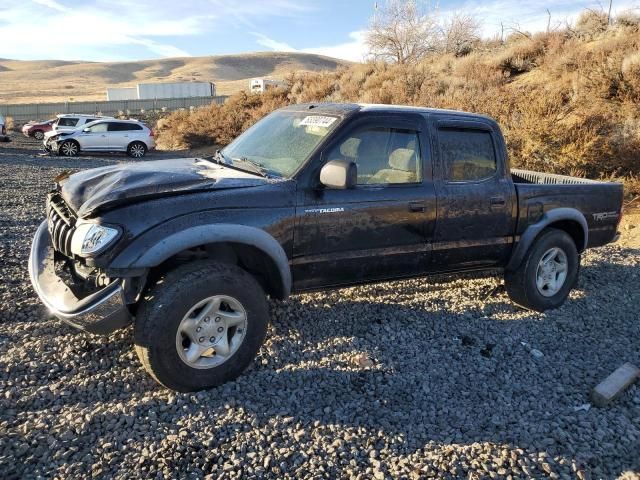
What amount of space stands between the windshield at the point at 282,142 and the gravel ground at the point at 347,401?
54.8 inches

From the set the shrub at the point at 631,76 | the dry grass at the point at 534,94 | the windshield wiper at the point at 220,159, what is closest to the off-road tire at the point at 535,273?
the windshield wiper at the point at 220,159

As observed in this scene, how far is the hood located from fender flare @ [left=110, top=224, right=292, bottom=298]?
32 centimetres

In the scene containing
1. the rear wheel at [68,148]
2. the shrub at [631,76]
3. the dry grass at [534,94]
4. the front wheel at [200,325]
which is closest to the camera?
the front wheel at [200,325]

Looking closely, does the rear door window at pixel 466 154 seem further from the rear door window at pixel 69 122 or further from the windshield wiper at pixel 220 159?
the rear door window at pixel 69 122

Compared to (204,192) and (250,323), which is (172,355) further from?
(204,192)

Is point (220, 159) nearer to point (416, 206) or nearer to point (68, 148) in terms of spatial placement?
point (416, 206)

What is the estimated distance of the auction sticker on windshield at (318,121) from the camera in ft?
13.6

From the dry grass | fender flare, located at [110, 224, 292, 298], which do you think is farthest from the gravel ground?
the dry grass

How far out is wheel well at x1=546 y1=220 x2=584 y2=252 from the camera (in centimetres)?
533

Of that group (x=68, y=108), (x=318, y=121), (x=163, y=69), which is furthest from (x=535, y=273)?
(x=163, y=69)

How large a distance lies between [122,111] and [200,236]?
4518cm

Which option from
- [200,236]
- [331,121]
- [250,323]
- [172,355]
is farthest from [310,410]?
[331,121]

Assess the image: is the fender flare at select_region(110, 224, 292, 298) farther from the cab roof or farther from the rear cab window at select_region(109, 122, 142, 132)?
the rear cab window at select_region(109, 122, 142, 132)

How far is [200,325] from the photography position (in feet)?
11.1
